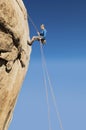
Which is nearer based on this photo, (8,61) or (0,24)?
(0,24)

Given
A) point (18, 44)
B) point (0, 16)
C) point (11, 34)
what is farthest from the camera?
point (18, 44)

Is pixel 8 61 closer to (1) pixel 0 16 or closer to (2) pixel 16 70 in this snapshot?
(2) pixel 16 70

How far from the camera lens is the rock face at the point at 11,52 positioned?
22.3 meters

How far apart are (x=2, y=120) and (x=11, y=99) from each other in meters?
1.79

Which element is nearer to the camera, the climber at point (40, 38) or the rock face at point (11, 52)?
the rock face at point (11, 52)

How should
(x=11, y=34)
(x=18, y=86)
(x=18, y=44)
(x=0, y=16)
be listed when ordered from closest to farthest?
(x=0, y=16) < (x=11, y=34) < (x=18, y=44) < (x=18, y=86)

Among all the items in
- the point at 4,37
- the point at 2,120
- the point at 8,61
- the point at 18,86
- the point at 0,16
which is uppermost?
the point at 0,16

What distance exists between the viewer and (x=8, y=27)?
884 inches

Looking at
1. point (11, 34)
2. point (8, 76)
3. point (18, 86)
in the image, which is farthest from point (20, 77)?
point (11, 34)

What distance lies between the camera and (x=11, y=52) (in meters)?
24.1

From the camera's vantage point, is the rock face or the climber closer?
the rock face

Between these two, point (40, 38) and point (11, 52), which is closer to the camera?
point (11, 52)

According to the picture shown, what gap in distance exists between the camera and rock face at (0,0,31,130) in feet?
73.1

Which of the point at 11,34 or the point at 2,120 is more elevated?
the point at 11,34
